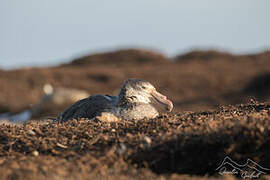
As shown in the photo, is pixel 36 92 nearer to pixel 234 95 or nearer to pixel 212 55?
pixel 234 95

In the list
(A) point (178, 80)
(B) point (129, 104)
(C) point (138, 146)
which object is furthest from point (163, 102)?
(A) point (178, 80)

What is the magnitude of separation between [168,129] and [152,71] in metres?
23.1

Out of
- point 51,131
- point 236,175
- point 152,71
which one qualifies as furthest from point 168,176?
point 152,71

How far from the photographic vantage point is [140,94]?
5.98 metres

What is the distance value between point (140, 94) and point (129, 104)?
0.77 feet

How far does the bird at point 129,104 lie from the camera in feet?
19.0

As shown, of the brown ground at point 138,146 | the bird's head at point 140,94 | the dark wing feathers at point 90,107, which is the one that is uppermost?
the bird's head at point 140,94

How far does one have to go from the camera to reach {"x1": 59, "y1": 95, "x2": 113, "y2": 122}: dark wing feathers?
584 centimetres

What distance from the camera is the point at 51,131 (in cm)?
484

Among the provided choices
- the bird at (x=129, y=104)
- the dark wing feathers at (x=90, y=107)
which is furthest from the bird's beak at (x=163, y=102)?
the dark wing feathers at (x=90, y=107)

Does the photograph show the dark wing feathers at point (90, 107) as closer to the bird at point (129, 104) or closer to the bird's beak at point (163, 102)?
the bird at point (129, 104)

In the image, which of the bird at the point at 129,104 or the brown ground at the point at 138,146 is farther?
the bird at the point at 129,104

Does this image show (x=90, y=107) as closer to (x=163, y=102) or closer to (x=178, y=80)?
(x=163, y=102)

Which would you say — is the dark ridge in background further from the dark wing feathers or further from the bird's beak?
the dark wing feathers
